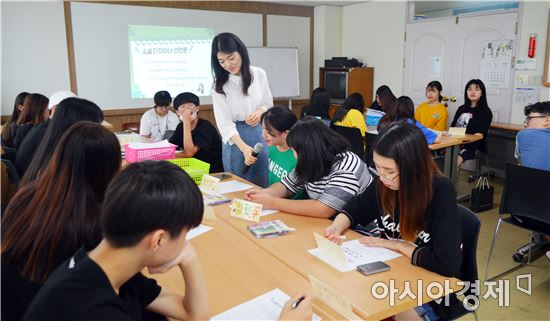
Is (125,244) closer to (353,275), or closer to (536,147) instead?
(353,275)

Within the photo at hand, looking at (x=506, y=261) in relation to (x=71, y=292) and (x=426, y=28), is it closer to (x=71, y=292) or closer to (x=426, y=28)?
(x=71, y=292)

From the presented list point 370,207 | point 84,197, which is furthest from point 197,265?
point 370,207

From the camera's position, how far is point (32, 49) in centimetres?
521

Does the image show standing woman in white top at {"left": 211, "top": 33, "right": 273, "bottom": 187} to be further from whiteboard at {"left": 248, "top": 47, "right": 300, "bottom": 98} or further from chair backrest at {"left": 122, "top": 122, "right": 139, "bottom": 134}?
whiteboard at {"left": 248, "top": 47, "right": 300, "bottom": 98}

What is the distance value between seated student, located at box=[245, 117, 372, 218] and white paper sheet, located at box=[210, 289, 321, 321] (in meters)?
0.73

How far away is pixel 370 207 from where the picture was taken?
178 centimetres

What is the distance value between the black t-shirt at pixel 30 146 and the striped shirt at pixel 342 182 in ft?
5.76

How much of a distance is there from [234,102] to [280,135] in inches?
22.7

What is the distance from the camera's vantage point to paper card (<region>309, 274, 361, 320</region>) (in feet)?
3.67

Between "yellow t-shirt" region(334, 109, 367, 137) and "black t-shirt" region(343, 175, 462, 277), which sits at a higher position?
"yellow t-shirt" region(334, 109, 367, 137)

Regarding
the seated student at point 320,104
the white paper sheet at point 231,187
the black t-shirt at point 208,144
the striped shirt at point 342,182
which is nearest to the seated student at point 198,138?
the black t-shirt at point 208,144

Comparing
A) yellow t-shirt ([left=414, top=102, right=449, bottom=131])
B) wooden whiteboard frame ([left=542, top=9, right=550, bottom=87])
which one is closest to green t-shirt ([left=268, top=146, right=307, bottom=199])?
yellow t-shirt ([left=414, top=102, right=449, bottom=131])

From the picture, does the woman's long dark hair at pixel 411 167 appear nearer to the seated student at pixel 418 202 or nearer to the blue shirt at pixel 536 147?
the seated student at pixel 418 202

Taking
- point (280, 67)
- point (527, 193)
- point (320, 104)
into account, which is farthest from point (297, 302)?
point (280, 67)
